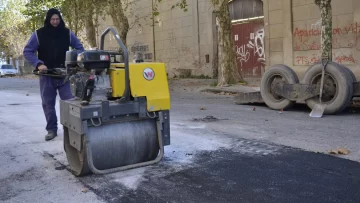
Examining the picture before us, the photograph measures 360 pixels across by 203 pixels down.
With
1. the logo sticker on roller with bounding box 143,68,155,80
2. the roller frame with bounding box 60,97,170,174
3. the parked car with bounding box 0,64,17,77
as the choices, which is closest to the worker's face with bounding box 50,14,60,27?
the roller frame with bounding box 60,97,170,174

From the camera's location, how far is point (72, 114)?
444 cm

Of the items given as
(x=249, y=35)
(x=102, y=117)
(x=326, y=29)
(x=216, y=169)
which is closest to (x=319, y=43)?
(x=249, y=35)

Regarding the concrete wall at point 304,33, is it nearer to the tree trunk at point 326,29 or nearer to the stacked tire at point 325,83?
the tree trunk at point 326,29

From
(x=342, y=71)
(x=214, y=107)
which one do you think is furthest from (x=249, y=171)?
(x=214, y=107)

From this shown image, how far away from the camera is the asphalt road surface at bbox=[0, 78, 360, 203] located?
3.87m

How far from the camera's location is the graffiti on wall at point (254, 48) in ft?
60.8

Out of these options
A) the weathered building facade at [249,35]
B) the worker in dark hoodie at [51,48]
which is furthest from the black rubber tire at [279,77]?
the worker in dark hoodie at [51,48]

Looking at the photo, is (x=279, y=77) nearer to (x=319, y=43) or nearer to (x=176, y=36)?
(x=319, y=43)

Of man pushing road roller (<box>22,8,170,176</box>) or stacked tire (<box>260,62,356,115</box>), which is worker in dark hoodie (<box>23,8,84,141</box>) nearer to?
man pushing road roller (<box>22,8,170,176</box>)

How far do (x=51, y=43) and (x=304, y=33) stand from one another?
11.2 metres

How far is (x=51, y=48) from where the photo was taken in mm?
6312

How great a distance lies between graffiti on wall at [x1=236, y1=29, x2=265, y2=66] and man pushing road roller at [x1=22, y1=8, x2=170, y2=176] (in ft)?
47.5

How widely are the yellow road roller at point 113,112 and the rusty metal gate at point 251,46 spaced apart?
14492 millimetres

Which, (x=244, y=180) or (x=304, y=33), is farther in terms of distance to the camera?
(x=304, y=33)
